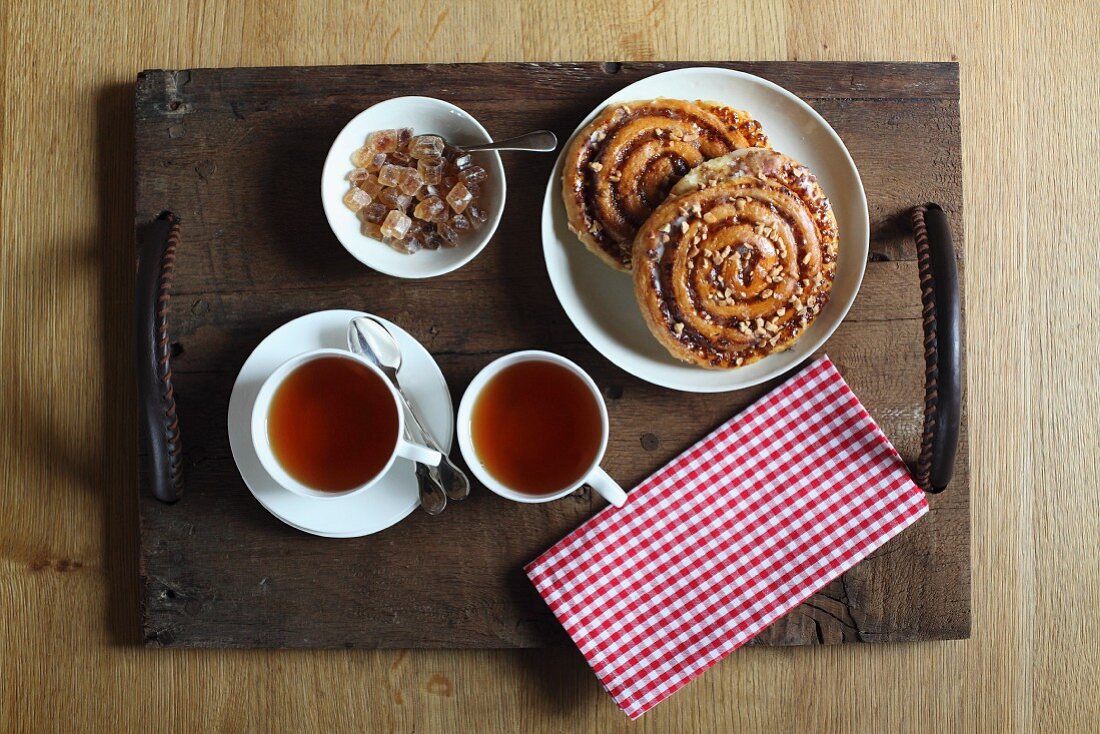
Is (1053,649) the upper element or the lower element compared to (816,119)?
lower

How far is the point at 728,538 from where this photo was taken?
1.54m

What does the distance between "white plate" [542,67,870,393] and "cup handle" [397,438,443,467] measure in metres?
0.37

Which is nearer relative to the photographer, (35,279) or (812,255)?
(812,255)

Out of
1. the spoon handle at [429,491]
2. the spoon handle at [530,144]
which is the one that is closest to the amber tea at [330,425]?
the spoon handle at [429,491]

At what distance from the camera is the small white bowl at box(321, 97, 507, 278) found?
4.75 feet

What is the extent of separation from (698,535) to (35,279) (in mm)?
1467

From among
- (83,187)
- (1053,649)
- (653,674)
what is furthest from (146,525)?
(1053,649)

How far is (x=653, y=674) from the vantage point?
5.05ft

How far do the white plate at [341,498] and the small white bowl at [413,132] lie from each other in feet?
0.40

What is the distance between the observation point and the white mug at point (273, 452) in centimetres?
132

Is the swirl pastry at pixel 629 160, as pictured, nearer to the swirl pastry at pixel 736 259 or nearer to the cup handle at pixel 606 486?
the swirl pastry at pixel 736 259

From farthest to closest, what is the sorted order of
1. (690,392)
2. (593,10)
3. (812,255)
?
(593,10)
(690,392)
(812,255)

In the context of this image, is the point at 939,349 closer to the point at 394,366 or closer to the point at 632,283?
the point at 632,283

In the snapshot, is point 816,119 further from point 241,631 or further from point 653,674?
point 241,631
